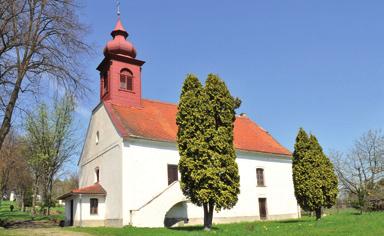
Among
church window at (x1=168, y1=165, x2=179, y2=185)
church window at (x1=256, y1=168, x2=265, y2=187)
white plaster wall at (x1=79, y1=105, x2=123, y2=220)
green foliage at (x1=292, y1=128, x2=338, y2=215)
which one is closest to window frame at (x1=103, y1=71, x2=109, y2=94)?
white plaster wall at (x1=79, y1=105, x2=123, y2=220)

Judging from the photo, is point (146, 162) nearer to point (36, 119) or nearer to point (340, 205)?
point (36, 119)

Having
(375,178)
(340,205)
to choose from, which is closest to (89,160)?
(375,178)

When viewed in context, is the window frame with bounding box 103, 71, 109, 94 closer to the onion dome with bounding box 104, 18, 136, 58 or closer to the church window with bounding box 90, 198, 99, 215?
the onion dome with bounding box 104, 18, 136, 58

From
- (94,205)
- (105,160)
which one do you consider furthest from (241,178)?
(94,205)

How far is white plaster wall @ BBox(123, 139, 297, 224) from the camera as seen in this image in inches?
939

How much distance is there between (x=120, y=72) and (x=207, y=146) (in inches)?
501

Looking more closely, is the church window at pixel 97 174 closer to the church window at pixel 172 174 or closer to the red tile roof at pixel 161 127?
the red tile roof at pixel 161 127

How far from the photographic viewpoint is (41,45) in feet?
61.7

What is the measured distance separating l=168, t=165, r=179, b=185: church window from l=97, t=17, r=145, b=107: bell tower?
243 inches

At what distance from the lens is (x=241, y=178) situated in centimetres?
2945

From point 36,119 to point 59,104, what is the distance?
8.32ft

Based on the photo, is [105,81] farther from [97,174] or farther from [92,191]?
[92,191]

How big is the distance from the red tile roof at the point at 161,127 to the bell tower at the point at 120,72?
87 centimetres

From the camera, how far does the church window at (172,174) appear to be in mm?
25575
